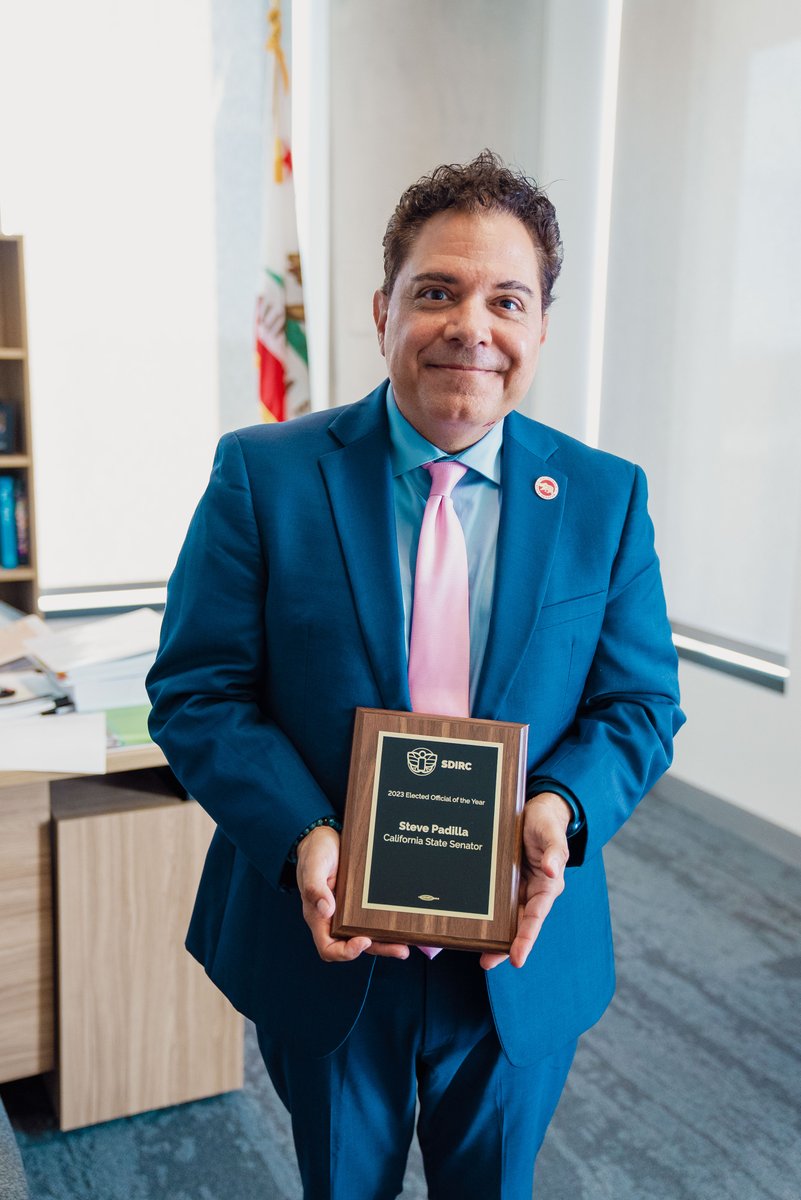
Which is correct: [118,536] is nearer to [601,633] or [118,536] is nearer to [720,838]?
[720,838]

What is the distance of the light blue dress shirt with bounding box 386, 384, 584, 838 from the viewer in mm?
1150

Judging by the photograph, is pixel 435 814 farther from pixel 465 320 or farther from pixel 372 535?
pixel 465 320

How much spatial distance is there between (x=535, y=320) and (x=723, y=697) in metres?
2.80

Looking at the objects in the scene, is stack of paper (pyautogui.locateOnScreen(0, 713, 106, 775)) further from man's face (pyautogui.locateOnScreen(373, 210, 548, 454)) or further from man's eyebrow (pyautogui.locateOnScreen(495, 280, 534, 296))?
man's eyebrow (pyautogui.locateOnScreen(495, 280, 534, 296))

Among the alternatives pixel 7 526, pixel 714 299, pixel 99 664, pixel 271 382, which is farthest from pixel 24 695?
pixel 714 299

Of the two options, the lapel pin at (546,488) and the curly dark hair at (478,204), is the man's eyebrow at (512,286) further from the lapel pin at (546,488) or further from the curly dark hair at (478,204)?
the lapel pin at (546,488)

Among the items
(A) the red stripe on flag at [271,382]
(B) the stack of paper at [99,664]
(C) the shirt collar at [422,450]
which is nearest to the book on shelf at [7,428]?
(A) the red stripe on flag at [271,382]

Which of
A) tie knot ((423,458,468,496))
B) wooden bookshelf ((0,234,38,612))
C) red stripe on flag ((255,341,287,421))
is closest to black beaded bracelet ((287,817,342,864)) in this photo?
tie knot ((423,458,468,496))

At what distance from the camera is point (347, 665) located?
1096mm

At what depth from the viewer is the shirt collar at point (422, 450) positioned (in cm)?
116

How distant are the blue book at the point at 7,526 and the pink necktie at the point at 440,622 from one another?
2.52 meters

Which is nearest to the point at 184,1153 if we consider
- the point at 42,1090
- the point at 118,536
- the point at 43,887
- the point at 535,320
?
the point at 42,1090

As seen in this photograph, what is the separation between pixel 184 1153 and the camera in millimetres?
2008

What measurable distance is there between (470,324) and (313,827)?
1.78 ft
